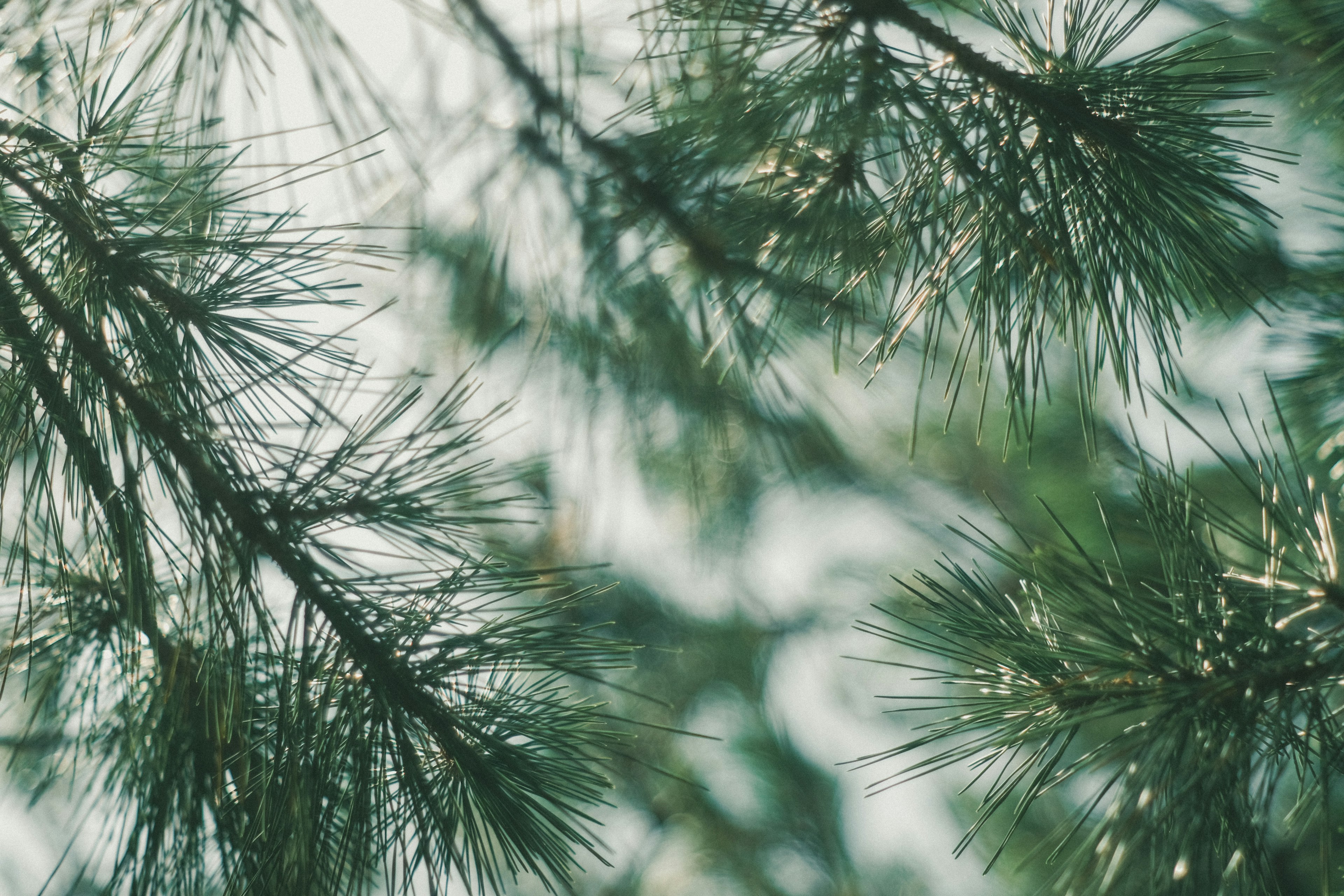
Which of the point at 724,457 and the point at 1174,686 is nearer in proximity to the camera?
the point at 1174,686

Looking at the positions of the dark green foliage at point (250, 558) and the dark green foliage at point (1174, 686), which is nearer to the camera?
the dark green foliage at point (1174, 686)

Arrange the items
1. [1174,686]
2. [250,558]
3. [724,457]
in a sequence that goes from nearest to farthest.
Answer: [1174,686] → [250,558] → [724,457]

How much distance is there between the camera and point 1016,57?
0.55m

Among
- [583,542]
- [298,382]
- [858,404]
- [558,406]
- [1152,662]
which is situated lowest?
[1152,662]

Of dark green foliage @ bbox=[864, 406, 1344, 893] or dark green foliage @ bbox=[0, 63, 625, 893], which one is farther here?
dark green foliage @ bbox=[0, 63, 625, 893]

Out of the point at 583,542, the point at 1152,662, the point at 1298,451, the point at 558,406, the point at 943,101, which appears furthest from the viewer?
the point at 583,542

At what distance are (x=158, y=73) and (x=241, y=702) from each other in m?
0.41

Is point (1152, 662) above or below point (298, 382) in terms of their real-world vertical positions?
below

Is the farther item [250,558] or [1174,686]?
[250,558]

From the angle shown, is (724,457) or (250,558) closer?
(250,558)

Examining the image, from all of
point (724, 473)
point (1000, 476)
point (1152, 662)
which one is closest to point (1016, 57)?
point (1152, 662)

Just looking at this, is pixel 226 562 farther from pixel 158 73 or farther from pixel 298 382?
pixel 158 73

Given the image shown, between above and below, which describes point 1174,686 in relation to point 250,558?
below

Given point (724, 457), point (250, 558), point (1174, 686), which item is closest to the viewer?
point (1174, 686)
